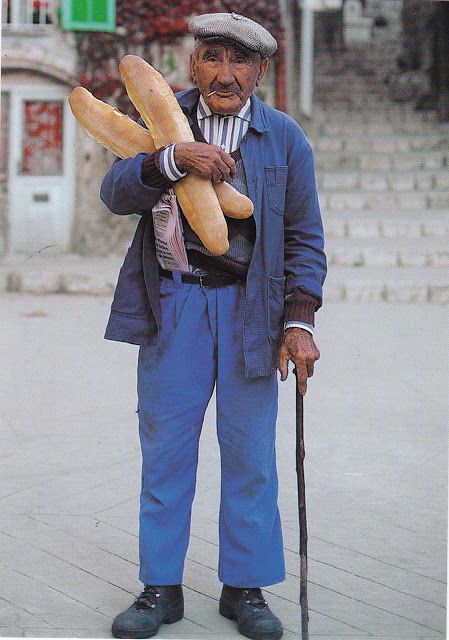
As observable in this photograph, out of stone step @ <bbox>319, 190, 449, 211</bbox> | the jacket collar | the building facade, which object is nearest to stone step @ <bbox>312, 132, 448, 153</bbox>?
stone step @ <bbox>319, 190, 449, 211</bbox>

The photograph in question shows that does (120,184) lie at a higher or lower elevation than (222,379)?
higher

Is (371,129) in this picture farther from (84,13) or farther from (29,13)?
(29,13)

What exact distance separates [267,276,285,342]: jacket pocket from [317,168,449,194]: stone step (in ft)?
32.0

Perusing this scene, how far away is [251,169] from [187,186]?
24cm

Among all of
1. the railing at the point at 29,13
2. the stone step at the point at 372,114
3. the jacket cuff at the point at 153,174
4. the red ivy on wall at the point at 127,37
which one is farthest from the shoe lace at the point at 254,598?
the stone step at the point at 372,114

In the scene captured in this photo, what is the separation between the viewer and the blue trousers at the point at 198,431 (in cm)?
330

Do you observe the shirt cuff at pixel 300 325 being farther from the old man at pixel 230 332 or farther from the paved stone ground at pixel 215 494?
the paved stone ground at pixel 215 494

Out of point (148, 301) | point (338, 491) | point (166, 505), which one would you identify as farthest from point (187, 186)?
point (338, 491)

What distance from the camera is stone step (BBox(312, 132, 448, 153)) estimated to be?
14.1 meters

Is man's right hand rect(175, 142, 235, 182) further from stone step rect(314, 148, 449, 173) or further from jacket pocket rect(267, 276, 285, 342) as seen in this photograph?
stone step rect(314, 148, 449, 173)

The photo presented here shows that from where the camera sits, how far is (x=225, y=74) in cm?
312

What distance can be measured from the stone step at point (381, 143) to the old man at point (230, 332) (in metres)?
10.9

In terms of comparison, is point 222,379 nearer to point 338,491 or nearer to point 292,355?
point 292,355

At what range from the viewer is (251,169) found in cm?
324
